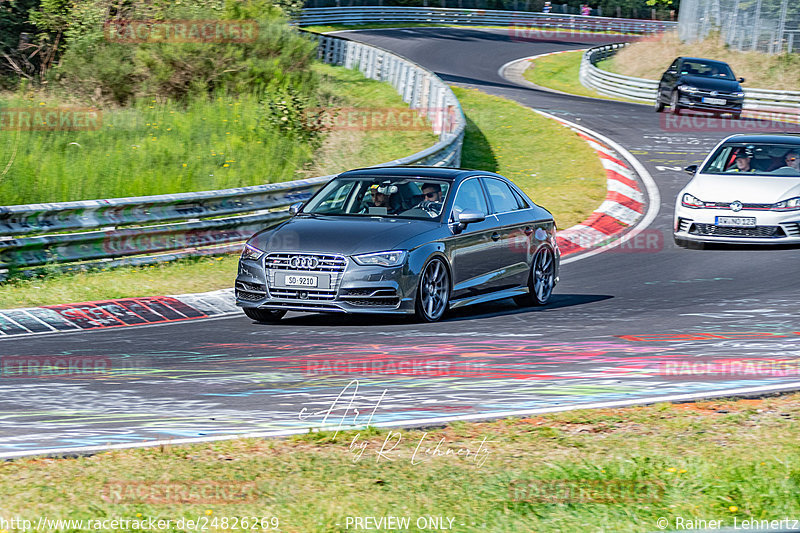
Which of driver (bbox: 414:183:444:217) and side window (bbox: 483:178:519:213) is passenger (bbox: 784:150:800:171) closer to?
side window (bbox: 483:178:519:213)

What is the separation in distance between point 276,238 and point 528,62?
45.0 meters

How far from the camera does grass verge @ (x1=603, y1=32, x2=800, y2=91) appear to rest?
42781 millimetres

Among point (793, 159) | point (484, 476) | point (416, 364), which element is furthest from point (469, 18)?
point (484, 476)

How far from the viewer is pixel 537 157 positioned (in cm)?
2462

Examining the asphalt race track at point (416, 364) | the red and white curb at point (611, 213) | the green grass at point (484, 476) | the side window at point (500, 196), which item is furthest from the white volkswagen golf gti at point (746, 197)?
the green grass at point (484, 476)

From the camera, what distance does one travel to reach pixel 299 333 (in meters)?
9.98

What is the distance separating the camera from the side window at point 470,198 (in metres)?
11.5

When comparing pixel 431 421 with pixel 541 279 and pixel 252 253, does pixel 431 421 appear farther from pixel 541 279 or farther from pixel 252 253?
pixel 541 279

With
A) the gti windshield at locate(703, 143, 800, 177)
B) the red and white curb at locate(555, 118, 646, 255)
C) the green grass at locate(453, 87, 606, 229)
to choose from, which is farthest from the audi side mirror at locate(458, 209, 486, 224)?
the gti windshield at locate(703, 143, 800, 177)

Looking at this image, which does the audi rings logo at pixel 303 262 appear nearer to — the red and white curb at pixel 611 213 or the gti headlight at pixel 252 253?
the gti headlight at pixel 252 253

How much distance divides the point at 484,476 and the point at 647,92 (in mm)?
36521

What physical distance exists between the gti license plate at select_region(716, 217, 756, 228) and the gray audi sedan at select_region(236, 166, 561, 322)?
4.07 meters

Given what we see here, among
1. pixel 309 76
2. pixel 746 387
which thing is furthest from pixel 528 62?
pixel 746 387

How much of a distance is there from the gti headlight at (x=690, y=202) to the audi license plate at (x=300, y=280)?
25.2 ft
